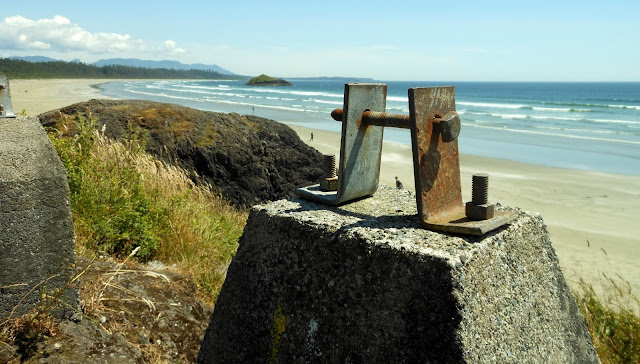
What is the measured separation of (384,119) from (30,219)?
5.67 feet

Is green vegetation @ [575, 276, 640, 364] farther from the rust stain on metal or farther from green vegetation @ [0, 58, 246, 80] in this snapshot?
green vegetation @ [0, 58, 246, 80]

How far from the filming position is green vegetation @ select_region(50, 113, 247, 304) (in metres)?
4.28

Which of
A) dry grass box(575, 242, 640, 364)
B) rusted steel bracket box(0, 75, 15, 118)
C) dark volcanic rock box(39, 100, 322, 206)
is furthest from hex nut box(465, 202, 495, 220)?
dark volcanic rock box(39, 100, 322, 206)

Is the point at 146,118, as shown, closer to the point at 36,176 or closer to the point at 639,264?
the point at 36,176

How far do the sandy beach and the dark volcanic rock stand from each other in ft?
14.7

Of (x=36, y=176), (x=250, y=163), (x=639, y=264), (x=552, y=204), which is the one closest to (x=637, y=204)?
(x=552, y=204)

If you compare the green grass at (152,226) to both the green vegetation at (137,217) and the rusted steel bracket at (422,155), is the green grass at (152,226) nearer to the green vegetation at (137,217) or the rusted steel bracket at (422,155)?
the green vegetation at (137,217)

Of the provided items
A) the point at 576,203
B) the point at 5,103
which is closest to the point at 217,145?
the point at 5,103

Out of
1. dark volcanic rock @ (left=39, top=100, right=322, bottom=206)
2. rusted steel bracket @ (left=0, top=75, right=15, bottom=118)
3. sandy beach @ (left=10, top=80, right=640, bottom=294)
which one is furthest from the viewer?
sandy beach @ (left=10, top=80, right=640, bottom=294)

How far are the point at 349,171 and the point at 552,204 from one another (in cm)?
1238

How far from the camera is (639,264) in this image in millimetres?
8969

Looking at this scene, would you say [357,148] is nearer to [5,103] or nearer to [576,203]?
[5,103]

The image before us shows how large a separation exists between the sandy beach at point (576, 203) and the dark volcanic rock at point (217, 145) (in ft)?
14.7

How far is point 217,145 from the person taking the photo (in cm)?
→ 797
